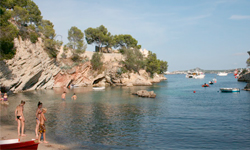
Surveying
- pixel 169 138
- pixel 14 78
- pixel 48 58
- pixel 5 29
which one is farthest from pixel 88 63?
pixel 169 138

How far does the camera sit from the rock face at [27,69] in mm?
40934

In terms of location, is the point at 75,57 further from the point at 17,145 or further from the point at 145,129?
the point at 17,145

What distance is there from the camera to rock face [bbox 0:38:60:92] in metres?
40.9

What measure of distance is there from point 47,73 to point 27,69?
10.4m

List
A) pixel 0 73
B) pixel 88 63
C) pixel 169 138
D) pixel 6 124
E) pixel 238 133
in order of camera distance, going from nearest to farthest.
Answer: pixel 169 138
pixel 238 133
pixel 6 124
pixel 0 73
pixel 88 63

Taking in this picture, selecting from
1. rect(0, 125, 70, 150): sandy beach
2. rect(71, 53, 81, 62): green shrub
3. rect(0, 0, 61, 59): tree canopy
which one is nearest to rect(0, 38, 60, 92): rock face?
rect(0, 0, 61, 59): tree canopy

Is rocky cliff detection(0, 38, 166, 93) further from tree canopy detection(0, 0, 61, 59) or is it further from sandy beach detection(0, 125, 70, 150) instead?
sandy beach detection(0, 125, 70, 150)

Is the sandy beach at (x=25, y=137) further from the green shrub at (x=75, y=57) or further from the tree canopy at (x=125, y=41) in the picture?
the tree canopy at (x=125, y=41)

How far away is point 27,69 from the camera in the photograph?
48031 millimetres

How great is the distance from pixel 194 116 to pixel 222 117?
2.99 meters

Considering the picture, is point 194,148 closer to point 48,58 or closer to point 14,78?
point 14,78

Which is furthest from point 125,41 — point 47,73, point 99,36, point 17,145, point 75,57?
point 17,145

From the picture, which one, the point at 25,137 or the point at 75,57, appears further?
the point at 75,57

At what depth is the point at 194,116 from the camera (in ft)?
75.8
